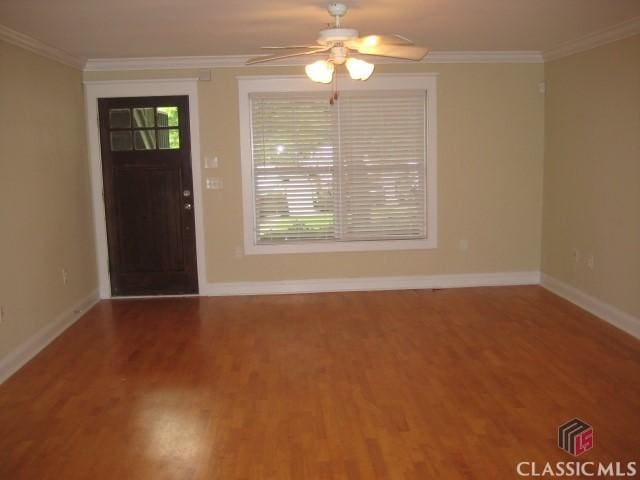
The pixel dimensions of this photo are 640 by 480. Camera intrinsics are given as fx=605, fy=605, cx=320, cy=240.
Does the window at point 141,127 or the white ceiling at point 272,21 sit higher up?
the white ceiling at point 272,21

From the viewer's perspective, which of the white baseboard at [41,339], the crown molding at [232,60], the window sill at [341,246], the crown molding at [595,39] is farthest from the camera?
the window sill at [341,246]

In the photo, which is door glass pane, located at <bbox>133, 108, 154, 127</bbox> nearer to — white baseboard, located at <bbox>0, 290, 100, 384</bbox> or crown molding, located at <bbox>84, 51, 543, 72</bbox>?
crown molding, located at <bbox>84, 51, 543, 72</bbox>

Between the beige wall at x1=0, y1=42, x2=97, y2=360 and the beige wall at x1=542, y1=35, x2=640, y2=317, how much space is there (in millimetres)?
4782

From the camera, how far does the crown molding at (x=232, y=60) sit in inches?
239

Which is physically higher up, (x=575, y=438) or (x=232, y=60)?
(x=232, y=60)

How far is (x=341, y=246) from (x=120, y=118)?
8.78 feet

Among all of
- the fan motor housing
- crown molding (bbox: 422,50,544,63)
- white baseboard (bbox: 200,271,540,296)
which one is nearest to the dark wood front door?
white baseboard (bbox: 200,271,540,296)

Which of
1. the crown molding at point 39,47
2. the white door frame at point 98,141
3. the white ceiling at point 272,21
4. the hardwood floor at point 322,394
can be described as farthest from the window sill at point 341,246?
the crown molding at point 39,47

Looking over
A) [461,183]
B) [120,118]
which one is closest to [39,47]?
[120,118]

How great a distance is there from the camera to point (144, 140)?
629cm

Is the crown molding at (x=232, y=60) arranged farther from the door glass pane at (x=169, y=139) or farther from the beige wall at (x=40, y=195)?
the door glass pane at (x=169, y=139)

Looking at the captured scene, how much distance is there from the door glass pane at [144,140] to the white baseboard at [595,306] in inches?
173

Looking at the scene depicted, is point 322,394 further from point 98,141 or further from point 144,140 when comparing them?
point 98,141

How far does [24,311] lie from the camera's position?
464cm
